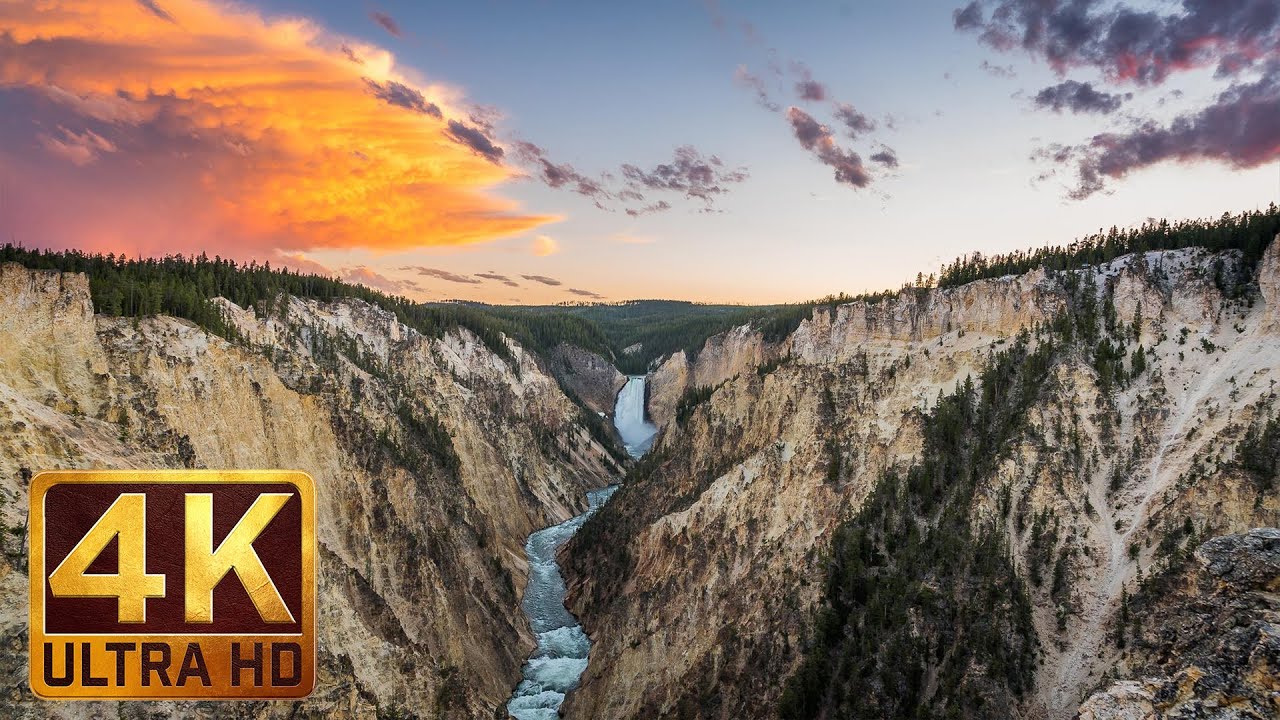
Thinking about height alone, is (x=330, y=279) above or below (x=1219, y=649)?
above

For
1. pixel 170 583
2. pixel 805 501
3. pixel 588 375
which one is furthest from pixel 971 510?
pixel 588 375

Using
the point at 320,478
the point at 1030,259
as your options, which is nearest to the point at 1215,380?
the point at 1030,259

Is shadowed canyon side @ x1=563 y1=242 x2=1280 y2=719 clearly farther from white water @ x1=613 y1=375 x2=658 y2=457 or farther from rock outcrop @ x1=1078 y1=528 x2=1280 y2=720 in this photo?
white water @ x1=613 y1=375 x2=658 y2=457

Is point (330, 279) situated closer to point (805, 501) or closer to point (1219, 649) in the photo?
point (805, 501)

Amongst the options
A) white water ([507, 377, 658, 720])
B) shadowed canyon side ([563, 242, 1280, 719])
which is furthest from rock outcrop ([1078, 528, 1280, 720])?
white water ([507, 377, 658, 720])

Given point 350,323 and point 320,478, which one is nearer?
point 320,478

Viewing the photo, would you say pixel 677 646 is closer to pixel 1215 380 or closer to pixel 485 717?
pixel 485 717
